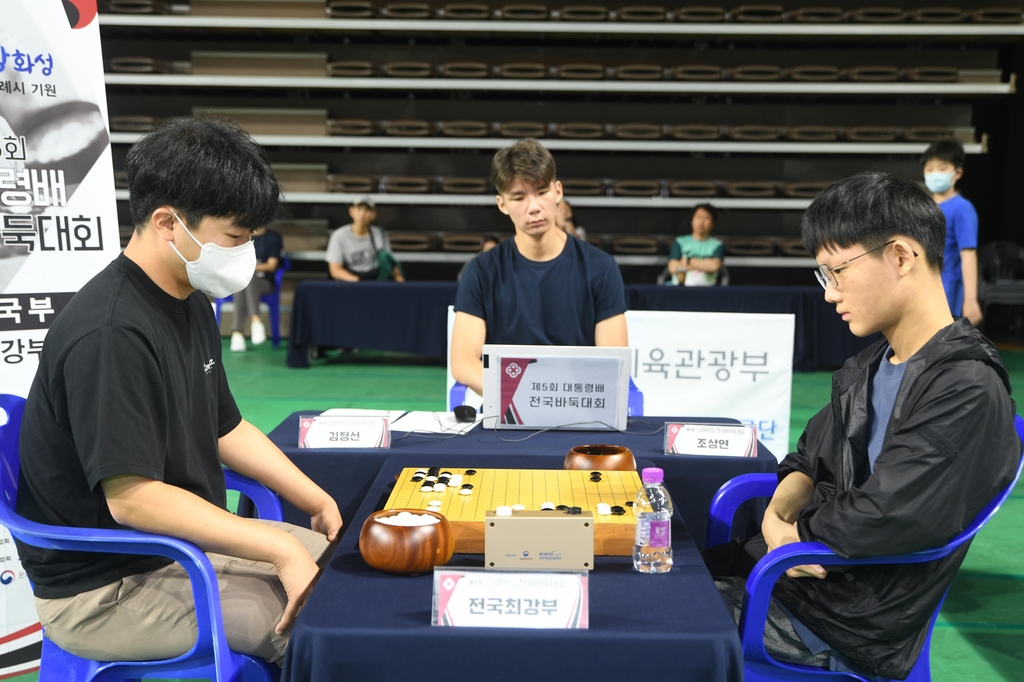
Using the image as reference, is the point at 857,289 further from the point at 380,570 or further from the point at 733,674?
the point at 380,570

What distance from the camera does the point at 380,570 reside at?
50.7 inches

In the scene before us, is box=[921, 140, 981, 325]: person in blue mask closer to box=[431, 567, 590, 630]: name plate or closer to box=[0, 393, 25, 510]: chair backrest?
box=[431, 567, 590, 630]: name plate

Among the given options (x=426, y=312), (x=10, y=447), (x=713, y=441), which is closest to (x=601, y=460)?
(x=713, y=441)

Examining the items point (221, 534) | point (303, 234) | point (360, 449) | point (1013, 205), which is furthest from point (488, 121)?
point (221, 534)

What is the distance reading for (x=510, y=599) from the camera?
3.70 feet

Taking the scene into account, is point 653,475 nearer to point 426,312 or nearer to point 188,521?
point 188,521

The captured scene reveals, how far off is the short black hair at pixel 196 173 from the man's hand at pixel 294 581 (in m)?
0.60

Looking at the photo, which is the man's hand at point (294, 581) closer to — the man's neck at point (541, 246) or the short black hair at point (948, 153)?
the man's neck at point (541, 246)

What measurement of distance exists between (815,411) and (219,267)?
4.87 m

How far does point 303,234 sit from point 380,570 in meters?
8.18

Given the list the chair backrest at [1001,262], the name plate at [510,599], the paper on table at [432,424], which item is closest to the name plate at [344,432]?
the paper on table at [432,424]

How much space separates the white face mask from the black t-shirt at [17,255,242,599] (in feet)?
0.26

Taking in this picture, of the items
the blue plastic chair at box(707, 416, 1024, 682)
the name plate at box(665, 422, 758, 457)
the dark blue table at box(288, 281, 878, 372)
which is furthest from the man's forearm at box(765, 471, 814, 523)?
the dark blue table at box(288, 281, 878, 372)

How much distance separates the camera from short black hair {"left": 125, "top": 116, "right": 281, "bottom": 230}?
138cm
